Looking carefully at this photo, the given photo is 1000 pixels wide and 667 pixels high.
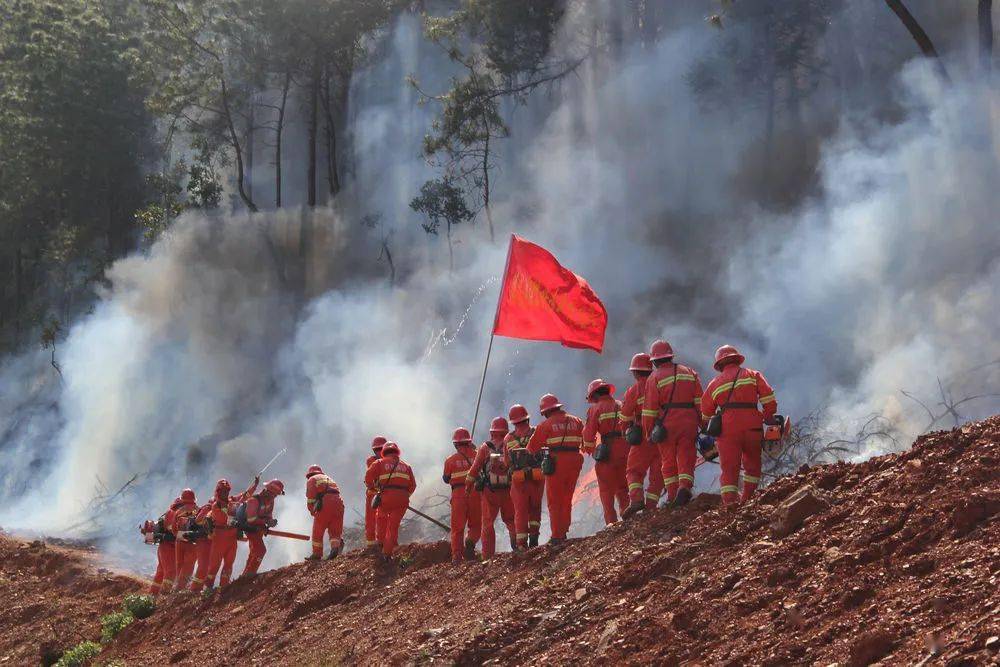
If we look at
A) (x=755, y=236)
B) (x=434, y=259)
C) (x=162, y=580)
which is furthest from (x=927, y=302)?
(x=434, y=259)

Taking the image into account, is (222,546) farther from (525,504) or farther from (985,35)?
(985,35)

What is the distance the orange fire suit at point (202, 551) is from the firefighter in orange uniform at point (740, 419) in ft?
30.2

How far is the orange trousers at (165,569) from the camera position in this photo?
1794cm

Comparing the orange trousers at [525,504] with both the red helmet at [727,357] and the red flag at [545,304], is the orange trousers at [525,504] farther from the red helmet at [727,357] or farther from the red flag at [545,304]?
the red helmet at [727,357]

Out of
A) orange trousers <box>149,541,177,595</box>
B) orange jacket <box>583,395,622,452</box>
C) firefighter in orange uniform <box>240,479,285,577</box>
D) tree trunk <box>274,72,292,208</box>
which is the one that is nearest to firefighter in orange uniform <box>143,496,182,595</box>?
orange trousers <box>149,541,177,595</box>

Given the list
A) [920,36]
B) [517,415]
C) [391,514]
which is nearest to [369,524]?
[391,514]

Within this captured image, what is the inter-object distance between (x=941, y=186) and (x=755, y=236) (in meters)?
4.95

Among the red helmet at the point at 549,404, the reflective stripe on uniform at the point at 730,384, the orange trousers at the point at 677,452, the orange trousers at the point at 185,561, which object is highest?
the orange trousers at the point at 185,561

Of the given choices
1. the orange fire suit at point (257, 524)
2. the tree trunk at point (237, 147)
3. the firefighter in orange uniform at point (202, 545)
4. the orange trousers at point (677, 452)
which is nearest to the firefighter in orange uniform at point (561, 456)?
the orange trousers at point (677, 452)

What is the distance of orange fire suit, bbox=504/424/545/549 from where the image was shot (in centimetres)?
1165

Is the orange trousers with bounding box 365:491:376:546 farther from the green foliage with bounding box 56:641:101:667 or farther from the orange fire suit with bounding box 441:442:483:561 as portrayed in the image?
the green foliage with bounding box 56:641:101:667

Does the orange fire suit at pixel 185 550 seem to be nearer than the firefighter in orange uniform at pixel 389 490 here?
No

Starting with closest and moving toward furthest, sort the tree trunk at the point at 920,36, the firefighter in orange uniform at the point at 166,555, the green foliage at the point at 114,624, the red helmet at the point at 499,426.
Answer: the red helmet at the point at 499,426, the green foliage at the point at 114,624, the firefighter in orange uniform at the point at 166,555, the tree trunk at the point at 920,36

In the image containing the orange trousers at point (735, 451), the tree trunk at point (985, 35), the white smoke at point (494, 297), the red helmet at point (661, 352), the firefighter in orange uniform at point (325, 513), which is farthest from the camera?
the tree trunk at point (985, 35)
